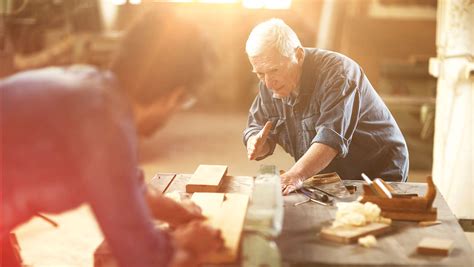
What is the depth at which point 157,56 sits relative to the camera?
2092 mm

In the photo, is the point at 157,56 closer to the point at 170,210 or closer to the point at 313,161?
the point at 170,210

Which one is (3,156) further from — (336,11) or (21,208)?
(336,11)

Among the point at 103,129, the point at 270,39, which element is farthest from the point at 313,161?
the point at 103,129

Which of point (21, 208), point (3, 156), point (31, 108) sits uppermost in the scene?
point (31, 108)

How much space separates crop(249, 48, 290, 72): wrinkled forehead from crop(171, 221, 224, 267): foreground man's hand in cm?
135

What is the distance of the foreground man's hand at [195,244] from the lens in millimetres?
2258

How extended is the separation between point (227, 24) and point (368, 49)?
3.59 m

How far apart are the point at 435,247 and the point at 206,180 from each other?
1295 mm

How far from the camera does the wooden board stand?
94.9 inches

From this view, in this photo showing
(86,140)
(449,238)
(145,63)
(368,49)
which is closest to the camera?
(86,140)

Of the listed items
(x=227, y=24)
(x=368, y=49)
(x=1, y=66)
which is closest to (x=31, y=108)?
(x=1, y=66)

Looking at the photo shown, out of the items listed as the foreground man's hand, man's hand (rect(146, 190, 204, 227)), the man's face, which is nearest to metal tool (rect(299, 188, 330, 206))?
the man's face

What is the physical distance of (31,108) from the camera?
1945mm

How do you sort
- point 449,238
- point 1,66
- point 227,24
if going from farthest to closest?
1. point 227,24
2. point 1,66
3. point 449,238
